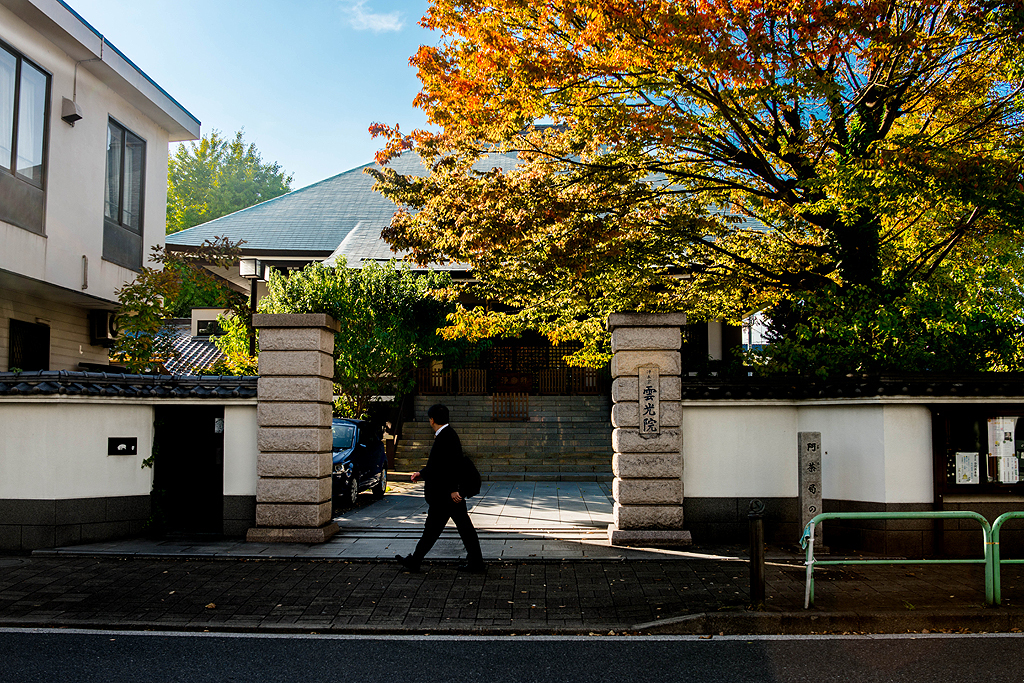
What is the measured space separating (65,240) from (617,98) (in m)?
10.3

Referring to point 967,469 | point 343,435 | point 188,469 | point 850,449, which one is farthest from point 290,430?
point 967,469

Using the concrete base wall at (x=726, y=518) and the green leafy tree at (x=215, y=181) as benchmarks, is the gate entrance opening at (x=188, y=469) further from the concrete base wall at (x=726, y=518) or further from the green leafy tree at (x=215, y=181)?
the green leafy tree at (x=215, y=181)

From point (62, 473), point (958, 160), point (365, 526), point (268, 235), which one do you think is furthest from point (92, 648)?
point (268, 235)

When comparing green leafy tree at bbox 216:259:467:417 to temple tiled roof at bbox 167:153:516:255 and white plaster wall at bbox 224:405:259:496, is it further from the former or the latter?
white plaster wall at bbox 224:405:259:496

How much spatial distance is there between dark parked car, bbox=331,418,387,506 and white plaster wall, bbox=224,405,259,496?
2166 millimetres

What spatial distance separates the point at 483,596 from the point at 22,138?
11251 mm

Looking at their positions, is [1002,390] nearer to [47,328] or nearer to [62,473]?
[62,473]

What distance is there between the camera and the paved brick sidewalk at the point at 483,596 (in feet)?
20.1

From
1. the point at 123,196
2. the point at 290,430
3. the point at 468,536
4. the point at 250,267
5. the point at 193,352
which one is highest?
the point at 123,196

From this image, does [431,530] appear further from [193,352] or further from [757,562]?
[193,352]

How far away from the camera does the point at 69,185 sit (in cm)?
1318

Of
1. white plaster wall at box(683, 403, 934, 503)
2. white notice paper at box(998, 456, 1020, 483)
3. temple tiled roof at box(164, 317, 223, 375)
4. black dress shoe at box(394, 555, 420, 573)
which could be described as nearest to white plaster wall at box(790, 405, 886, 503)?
white plaster wall at box(683, 403, 934, 503)

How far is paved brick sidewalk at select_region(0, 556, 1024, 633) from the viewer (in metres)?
6.11

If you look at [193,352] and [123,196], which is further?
[193,352]
